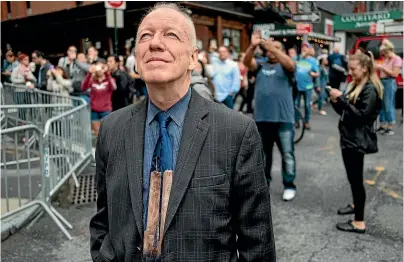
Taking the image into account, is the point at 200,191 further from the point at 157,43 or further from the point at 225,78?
the point at 225,78

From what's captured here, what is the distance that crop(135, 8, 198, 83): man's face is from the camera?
1677mm

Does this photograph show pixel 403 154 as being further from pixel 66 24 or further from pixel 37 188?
pixel 66 24

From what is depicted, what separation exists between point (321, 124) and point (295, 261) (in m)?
7.86

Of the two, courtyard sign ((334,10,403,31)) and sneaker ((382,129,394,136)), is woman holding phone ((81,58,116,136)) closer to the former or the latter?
sneaker ((382,129,394,136))

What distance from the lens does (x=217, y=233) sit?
1.70m

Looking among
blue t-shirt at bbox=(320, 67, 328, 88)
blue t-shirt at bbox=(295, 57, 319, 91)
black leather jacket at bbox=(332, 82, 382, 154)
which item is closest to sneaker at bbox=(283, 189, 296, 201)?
black leather jacket at bbox=(332, 82, 382, 154)

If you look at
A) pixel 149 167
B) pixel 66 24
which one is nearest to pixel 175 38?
pixel 149 167

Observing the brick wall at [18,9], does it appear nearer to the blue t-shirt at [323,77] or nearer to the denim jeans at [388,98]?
the blue t-shirt at [323,77]

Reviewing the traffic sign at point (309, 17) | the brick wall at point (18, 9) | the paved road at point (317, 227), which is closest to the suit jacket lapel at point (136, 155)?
the paved road at point (317, 227)

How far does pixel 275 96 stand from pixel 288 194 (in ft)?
4.02

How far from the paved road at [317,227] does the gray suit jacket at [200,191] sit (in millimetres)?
2337

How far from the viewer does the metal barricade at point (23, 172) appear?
15.0 ft

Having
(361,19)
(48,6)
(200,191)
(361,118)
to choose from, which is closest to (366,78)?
(361,118)

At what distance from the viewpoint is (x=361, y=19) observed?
1039 inches
